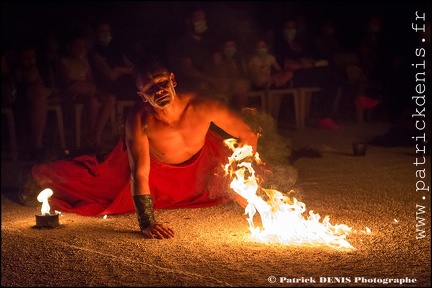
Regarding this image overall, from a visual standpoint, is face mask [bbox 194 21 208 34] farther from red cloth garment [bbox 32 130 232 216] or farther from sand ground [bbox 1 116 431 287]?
red cloth garment [bbox 32 130 232 216]

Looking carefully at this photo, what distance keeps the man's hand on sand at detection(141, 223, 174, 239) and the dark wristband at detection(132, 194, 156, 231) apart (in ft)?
0.18

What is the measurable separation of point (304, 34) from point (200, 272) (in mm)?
7751

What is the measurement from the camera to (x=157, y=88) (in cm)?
463

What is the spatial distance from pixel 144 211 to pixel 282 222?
36.5 inches

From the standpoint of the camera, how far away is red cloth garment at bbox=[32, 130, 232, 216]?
5.34 m

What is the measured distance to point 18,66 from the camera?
8.22 meters

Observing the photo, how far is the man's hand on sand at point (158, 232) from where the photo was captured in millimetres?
4422

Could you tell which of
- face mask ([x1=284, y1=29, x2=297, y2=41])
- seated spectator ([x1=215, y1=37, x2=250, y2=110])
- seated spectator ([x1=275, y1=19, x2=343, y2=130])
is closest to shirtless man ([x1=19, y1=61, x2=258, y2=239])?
seated spectator ([x1=215, y1=37, x2=250, y2=110])

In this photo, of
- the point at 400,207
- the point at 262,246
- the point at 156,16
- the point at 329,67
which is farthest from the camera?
the point at 156,16

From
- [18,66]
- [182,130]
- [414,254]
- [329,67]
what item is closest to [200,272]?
[414,254]

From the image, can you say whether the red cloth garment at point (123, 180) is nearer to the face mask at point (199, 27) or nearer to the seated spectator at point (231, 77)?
the seated spectator at point (231, 77)

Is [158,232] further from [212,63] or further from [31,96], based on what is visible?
[212,63]

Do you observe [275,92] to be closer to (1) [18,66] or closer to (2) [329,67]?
Answer: (2) [329,67]

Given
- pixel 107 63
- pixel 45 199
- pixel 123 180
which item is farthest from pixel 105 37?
pixel 45 199
